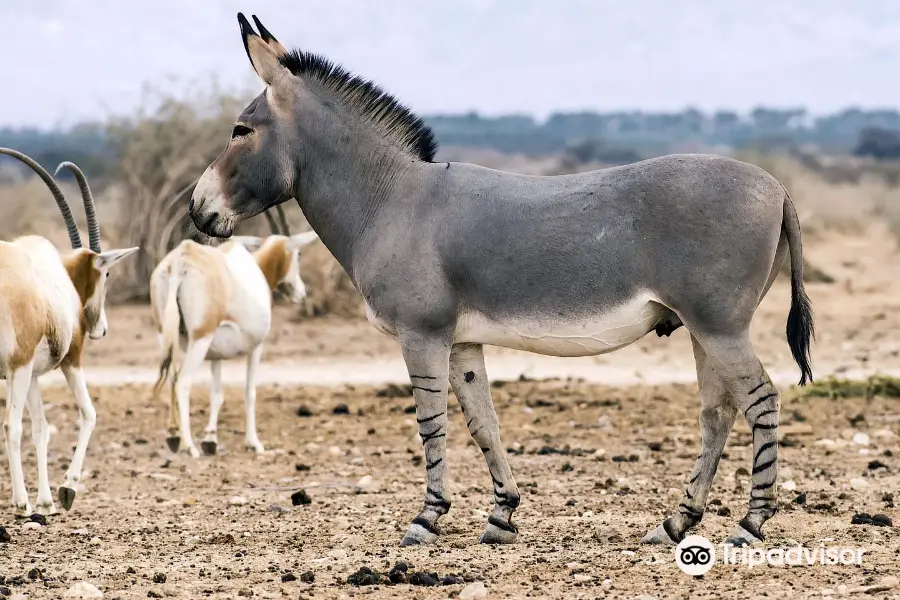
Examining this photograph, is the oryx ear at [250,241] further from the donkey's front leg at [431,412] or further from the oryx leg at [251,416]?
the donkey's front leg at [431,412]

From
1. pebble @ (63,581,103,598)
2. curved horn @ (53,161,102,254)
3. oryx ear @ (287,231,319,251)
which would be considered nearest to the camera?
pebble @ (63,581,103,598)

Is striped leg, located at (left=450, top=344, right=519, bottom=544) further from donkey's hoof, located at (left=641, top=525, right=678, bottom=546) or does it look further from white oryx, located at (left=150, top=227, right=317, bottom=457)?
white oryx, located at (left=150, top=227, right=317, bottom=457)

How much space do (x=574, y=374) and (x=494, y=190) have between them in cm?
873

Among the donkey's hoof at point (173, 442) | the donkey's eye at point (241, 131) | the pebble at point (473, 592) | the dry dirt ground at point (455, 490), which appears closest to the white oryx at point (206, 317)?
the donkey's hoof at point (173, 442)

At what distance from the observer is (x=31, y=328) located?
27.2 feet

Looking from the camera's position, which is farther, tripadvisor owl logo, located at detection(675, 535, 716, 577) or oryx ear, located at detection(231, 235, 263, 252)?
oryx ear, located at detection(231, 235, 263, 252)

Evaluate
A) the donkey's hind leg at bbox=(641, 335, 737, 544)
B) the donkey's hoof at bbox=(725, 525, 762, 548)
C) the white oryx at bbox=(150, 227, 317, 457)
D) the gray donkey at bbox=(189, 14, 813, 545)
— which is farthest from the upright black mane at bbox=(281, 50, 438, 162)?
the white oryx at bbox=(150, 227, 317, 457)

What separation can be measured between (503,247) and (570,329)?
→ 1.84 feet

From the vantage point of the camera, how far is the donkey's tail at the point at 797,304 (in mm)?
6758

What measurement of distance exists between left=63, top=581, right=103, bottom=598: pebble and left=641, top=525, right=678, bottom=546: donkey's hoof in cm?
287

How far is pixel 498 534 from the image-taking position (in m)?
7.25

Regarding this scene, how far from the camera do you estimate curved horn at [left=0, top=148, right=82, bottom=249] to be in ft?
28.9

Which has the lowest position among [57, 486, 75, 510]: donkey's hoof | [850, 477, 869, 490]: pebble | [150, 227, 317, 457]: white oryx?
[57, 486, 75, 510]: donkey's hoof

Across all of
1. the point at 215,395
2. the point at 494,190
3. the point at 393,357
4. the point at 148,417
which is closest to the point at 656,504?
the point at 494,190
